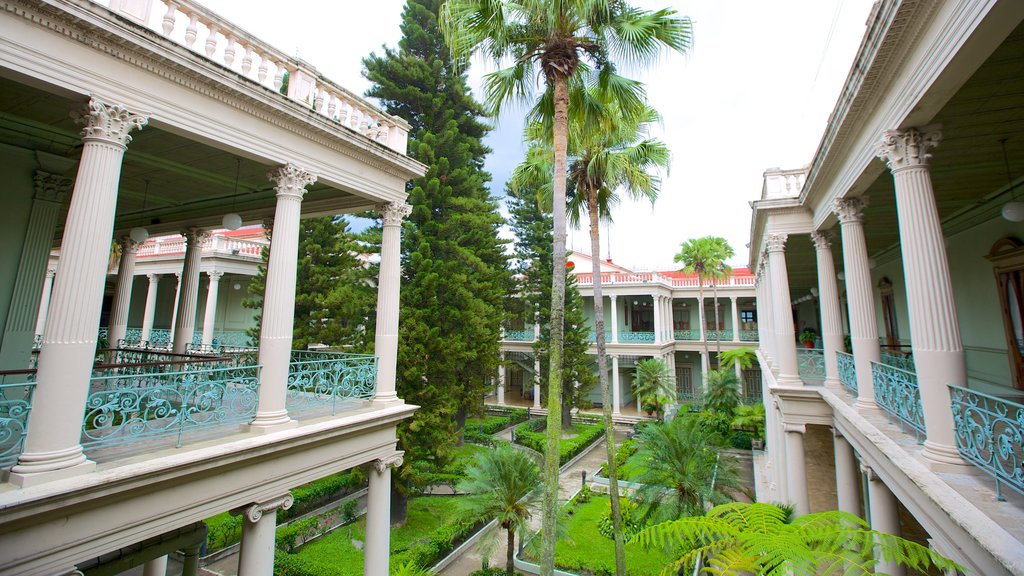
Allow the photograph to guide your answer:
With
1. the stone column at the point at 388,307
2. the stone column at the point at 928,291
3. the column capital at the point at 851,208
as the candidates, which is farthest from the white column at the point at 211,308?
the stone column at the point at 928,291

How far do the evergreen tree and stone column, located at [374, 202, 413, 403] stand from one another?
510 centimetres

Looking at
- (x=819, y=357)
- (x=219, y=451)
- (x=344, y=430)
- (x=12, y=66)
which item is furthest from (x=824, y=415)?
(x=12, y=66)

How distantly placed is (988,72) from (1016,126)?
1.82 metres

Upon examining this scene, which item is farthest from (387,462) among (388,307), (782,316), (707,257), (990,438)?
(707,257)

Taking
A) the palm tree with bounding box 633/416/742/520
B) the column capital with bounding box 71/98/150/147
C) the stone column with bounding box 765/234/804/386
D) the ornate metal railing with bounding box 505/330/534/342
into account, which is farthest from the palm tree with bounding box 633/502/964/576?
the ornate metal railing with bounding box 505/330/534/342

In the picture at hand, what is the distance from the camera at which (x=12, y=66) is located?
3959 mm

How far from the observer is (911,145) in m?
4.95

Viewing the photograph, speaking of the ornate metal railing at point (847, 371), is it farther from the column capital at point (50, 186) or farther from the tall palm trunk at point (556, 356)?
the column capital at point (50, 186)

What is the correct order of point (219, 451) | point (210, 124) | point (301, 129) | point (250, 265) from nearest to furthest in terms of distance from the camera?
point (219, 451) < point (210, 124) < point (301, 129) < point (250, 265)

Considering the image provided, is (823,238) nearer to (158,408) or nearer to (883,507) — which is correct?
(883,507)

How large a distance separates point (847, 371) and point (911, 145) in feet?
18.5

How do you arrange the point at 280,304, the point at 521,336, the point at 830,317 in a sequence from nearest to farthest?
the point at 280,304
the point at 830,317
the point at 521,336

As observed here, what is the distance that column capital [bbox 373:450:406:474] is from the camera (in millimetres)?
7160

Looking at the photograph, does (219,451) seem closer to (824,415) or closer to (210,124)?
(210,124)
